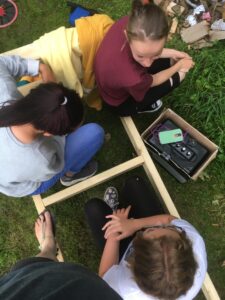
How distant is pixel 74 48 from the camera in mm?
2182

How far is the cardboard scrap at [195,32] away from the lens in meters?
2.95

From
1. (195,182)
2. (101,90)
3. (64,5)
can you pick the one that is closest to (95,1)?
(64,5)

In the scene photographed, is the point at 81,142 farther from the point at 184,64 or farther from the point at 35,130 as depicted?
the point at 184,64

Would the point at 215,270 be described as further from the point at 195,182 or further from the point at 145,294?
the point at 145,294

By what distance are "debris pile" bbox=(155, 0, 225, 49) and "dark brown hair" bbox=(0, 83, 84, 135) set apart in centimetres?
164

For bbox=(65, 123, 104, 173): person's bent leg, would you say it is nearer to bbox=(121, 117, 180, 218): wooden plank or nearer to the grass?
bbox=(121, 117, 180, 218): wooden plank

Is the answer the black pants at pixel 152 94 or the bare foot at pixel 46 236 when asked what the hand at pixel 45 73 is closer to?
the black pants at pixel 152 94

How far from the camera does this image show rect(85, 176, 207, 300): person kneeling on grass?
1629 mm

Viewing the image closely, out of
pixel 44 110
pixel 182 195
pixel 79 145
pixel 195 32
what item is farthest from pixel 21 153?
pixel 195 32

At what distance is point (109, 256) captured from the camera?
2082 millimetres

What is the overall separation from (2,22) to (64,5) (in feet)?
1.77

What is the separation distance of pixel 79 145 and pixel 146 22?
816mm

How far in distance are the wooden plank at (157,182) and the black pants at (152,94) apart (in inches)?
3.8

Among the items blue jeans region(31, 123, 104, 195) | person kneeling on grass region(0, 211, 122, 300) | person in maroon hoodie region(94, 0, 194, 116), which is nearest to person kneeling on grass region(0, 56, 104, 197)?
blue jeans region(31, 123, 104, 195)
